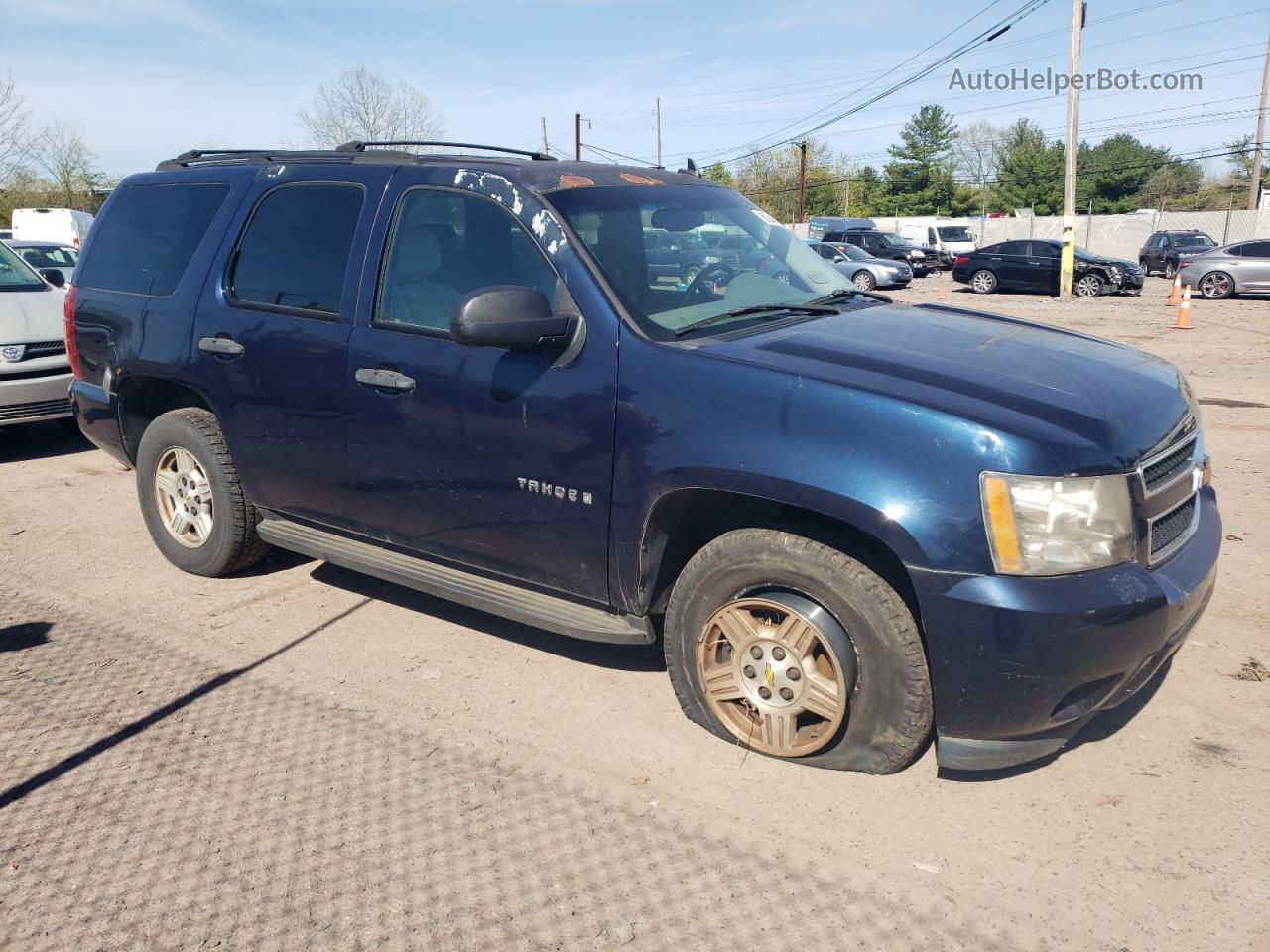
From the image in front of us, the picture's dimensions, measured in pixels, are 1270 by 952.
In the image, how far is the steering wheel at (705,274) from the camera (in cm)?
386

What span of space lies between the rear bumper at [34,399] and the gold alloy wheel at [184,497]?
343 centimetres

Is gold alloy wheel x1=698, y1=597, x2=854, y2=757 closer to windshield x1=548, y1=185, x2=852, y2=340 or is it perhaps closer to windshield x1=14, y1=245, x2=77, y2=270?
windshield x1=548, y1=185, x2=852, y2=340

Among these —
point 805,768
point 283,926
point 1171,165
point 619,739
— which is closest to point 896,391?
point 805,768

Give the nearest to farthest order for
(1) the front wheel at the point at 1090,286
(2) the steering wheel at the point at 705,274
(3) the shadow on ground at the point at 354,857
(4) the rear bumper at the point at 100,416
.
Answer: (3) the shadow on ground at the point at 354,857 → (2) the steering wheel at the point at 705,274 → (4) the rear bumper at the point at 100,416 → (1) the front wheel at the point at 1090,286

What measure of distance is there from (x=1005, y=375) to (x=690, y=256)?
4.48ft

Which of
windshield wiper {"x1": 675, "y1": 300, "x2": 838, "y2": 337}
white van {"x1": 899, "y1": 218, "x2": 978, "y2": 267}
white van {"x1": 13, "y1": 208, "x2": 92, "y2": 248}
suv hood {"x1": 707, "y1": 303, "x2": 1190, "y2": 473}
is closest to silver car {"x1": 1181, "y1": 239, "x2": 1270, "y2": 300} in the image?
white van {"x1": 899, "y1": 218, "x2": 978, "y2": 267}

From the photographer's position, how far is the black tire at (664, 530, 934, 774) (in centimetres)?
303

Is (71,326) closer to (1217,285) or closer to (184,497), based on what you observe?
(184,497)

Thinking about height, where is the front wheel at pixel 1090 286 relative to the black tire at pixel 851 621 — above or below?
below

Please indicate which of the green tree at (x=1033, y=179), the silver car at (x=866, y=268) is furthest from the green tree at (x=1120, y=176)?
the silver car at (x=866, y=268)

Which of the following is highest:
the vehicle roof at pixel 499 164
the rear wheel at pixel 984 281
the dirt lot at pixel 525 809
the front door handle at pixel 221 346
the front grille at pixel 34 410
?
the vehicle roof at pixel 499 164

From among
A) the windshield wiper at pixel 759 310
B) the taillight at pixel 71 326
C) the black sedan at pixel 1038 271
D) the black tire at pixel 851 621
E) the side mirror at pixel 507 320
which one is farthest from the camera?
the black sedan at pixel 1038 271

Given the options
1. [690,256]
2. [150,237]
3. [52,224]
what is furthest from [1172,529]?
[52,224]

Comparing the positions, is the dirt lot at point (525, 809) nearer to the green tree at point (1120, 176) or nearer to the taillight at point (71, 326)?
the taillight at point (71, 326)
